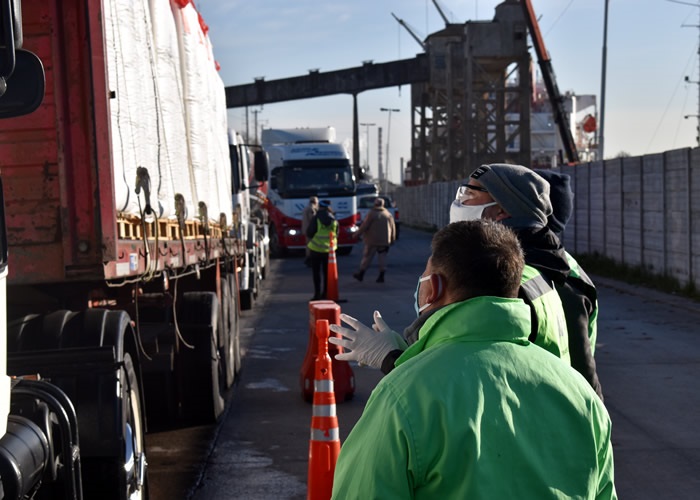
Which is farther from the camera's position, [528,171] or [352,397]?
[352,397]

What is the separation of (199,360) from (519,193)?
17.4ft

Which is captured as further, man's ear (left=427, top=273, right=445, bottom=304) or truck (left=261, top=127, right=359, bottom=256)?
truck (left=261, top=127, right=359, bottom=256)

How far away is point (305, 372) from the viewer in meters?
10.3

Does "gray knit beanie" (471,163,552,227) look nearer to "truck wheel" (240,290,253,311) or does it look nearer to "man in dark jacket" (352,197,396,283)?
"truck wheel" (240,290,253,311)

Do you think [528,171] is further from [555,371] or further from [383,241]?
[383,241]

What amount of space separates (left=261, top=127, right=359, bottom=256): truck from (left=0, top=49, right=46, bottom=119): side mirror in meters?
30.9

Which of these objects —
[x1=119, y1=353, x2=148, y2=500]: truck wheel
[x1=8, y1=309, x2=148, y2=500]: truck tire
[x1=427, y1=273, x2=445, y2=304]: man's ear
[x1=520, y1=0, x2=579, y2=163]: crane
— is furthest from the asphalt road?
[x1=520, y1=0, x2=579, y2=163]: crane

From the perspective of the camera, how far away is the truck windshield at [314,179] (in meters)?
34.3

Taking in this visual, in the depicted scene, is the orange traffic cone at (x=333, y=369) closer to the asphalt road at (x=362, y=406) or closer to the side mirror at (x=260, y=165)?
the asphalt road at (x=362, y=406)

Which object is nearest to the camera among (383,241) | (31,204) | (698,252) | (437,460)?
(437,460)

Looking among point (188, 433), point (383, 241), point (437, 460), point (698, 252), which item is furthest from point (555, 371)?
point (383, 241)

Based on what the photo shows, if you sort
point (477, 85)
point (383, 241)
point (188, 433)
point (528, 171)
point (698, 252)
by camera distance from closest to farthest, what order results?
point (528, 171)
point (188, 433)
point (698, 252)
point (383, 241)
point (477, 85)

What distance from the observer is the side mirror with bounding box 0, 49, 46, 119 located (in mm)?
3314

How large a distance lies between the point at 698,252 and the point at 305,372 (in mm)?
10666
